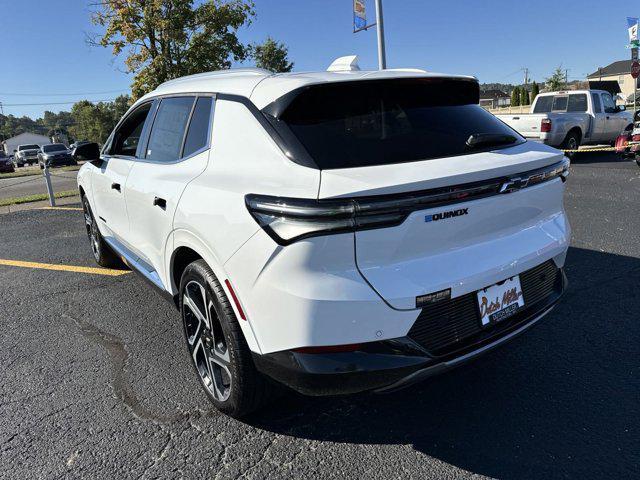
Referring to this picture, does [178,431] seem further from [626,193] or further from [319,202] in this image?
[626,193]

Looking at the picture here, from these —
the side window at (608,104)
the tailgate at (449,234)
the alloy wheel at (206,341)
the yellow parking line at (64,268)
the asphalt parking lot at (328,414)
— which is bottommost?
the asphalt parking lot at (328,414)

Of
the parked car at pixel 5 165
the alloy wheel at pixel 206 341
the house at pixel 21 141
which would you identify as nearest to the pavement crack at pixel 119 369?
the alloy wheel at pixel 206 341

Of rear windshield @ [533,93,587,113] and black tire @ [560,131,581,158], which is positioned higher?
rear windshield @ [533,93,587,113]

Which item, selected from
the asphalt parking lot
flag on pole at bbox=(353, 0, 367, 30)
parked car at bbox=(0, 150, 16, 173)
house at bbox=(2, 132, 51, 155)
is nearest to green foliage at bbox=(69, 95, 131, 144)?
house at bbox=(2, 132, 51, 155)

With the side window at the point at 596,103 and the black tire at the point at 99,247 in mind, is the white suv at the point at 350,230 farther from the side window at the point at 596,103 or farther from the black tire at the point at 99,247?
the side window at the point at 596,103

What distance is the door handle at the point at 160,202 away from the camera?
2.87 m

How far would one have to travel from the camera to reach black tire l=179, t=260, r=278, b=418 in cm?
230

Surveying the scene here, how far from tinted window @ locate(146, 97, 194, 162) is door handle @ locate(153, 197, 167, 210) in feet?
0.87

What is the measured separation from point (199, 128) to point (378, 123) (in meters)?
1.11

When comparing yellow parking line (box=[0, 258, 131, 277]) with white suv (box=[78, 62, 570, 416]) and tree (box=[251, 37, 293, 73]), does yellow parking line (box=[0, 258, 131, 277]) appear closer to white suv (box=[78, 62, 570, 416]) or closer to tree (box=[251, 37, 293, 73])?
white suv (box=[78, 62, 570, 416])

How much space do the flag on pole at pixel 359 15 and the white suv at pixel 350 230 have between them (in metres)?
13.5

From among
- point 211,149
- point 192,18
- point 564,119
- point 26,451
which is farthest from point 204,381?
point 192,18

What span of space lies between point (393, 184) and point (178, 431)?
5.56 feet

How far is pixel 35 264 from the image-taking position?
5.82 meters
